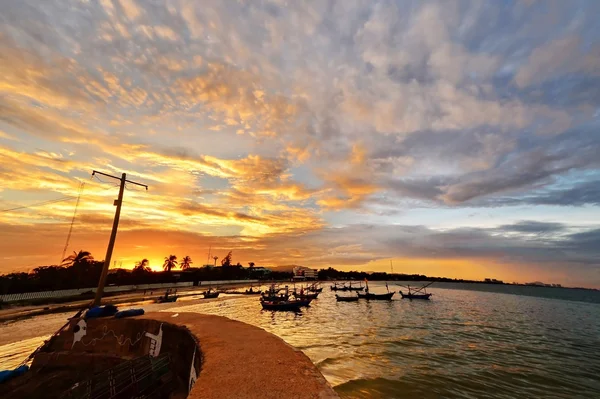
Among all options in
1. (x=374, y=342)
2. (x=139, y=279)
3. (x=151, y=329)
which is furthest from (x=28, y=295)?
(x=374, y=342)

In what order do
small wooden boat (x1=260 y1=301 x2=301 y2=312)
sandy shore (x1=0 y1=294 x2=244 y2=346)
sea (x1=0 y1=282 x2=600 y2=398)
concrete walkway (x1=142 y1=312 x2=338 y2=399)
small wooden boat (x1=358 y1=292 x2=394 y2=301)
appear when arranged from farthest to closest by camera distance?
small wooden boat (x1=358 y1=292 x2=394 y2=301), small wooden boat (x1=260 y1=301 x2=301 y2=312), sandy shore (x1=0 y1=294 x2=244 y2=346), sea (x1=0 y1=282 x2=600 y2=398), concrete walkway (x1=142 y1=312 x2=338 y2=399)

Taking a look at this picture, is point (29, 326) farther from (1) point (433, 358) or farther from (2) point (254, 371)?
(1) point (433, 358)

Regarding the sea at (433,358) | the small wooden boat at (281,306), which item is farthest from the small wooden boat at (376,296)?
the sea at (433,358)

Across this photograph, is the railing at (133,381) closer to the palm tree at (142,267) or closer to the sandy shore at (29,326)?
the sandy shore at (29,326)

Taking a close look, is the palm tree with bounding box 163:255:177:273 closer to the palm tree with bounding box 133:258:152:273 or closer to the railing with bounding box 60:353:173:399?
the palm tree with bounding box 133:258:152:273

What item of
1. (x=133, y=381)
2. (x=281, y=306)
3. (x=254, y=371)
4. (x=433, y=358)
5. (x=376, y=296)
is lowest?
(x=281, y=306)

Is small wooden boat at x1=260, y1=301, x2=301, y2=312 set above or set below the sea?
below

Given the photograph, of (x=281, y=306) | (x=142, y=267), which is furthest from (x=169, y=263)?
(x=281, y=306)

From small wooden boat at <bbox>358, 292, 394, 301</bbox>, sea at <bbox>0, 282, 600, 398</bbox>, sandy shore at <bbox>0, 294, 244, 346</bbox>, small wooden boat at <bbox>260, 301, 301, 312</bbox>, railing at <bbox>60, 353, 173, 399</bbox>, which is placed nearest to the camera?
railing at <bbox>60, 353, 173, 399</bbox>

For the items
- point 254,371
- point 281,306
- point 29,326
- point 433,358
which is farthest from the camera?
point 281,306

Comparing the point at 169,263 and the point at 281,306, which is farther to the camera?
the point at 169,263

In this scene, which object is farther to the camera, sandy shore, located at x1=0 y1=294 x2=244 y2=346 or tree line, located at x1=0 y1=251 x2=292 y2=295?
tree line, located at x1=0 y1=251 x2=292 y2=295

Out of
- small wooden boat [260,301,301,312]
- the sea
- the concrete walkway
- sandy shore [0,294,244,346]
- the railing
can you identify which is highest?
the concrete walkway

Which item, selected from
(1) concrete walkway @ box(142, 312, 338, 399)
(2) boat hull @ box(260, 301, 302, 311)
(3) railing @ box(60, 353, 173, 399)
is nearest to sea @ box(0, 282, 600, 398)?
(1) concrete walkway @ box(142, 312, 338, 399)
